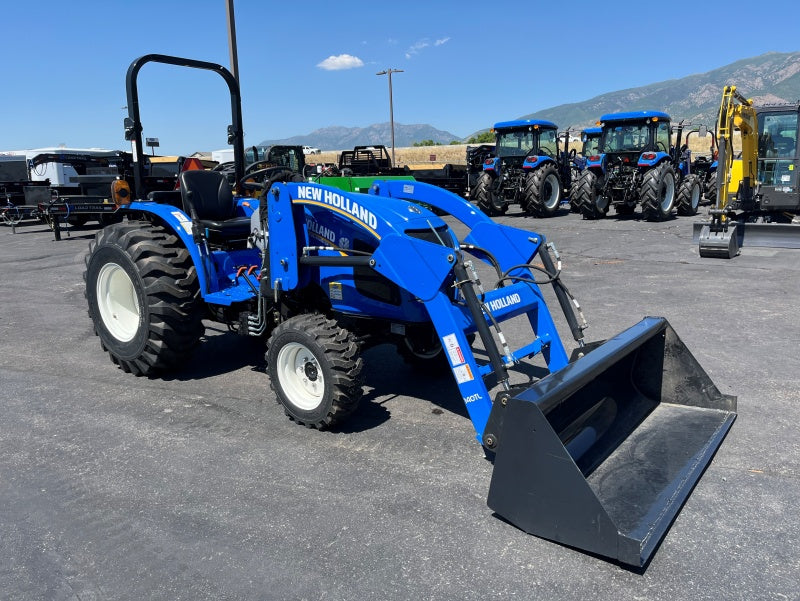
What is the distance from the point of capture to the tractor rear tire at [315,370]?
3.89 meters

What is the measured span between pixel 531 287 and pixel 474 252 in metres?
0.63

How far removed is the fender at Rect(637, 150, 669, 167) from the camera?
51.9ft

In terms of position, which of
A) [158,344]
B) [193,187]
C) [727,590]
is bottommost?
[727,590]

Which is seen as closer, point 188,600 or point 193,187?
point 188,600

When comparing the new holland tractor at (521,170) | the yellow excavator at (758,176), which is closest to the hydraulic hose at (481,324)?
the yellow excavator at (758,176)

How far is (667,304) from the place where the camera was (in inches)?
286

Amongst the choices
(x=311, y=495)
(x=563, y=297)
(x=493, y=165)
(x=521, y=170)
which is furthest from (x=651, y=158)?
(x=311, y=495)

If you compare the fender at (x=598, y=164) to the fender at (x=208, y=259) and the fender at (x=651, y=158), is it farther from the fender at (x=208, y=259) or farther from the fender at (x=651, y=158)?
the fender at (x=208, y=259)

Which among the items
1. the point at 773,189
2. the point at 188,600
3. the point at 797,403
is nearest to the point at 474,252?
the point at 797,403

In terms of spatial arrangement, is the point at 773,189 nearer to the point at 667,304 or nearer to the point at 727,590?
the point at 667,304

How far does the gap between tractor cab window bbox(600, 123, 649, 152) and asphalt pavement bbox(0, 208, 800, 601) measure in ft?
38.9

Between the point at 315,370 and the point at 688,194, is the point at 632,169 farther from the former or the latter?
the point at 315,370

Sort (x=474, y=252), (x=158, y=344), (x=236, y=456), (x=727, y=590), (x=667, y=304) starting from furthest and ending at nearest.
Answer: (x=667, y=304)
(x=158, y=344)
(x=474, y=252)
(x=236, y=456)
(x=727, y=590)

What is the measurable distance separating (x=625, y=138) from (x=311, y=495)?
16106 mm
